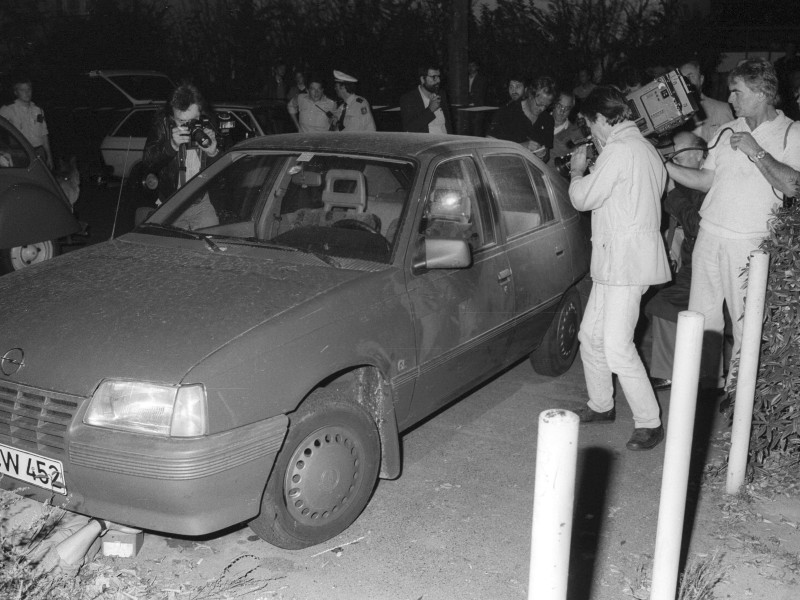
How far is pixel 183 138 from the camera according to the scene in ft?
20.8

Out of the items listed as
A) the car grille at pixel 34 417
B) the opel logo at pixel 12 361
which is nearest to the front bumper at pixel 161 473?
the car grille at pixel 34 417

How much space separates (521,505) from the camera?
4.28 metres

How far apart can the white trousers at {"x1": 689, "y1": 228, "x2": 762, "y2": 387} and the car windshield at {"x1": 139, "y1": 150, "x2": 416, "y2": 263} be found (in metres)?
1.73

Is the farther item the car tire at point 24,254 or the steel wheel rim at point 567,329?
the car tire at point 24,254

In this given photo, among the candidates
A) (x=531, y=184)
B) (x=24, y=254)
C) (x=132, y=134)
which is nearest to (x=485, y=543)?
(x=531, y=184)

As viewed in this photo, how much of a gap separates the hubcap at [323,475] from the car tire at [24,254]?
515 centimetres

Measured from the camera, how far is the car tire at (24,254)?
8.31 m

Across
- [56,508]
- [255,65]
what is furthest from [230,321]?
[255,65]

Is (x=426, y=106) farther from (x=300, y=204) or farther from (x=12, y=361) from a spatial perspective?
(x=12, y=361)

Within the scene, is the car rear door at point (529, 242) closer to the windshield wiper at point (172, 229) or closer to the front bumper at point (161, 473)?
the windshield wiper at point (172, 229)

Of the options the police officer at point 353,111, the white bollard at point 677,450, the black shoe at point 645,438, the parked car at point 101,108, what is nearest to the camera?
the white bollard at point 677,450

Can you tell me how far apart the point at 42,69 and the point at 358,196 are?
2078 cm

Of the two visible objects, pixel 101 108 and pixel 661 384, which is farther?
pixel 101 108

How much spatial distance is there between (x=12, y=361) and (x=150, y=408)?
66cm
